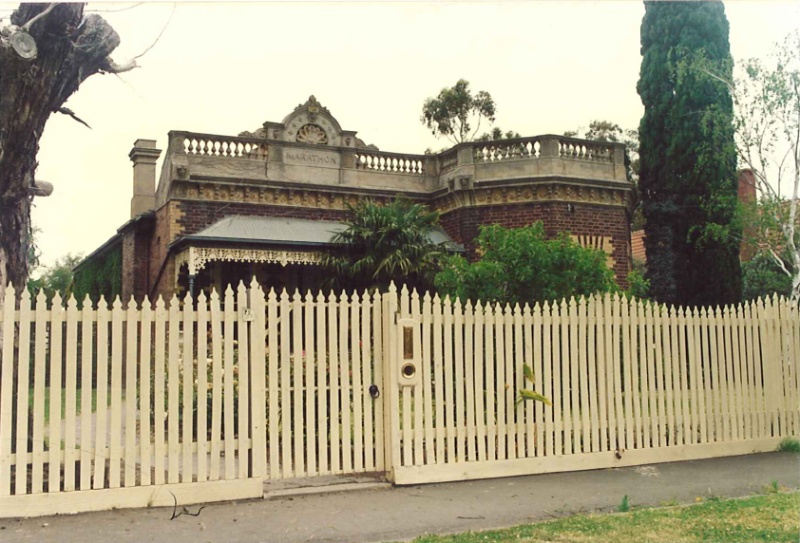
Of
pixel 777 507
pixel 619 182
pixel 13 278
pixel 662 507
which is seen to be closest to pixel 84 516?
pixel 13 278

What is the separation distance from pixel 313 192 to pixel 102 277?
808cm

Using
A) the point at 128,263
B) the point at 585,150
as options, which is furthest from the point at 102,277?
the point at 585,150

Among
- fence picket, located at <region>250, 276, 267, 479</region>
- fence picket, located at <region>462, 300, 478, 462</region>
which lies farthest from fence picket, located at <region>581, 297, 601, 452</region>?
fence picket, located at <region>250, 276, 267, 479</region>

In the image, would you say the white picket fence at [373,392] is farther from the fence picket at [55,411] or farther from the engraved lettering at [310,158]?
the engraved lettering at [310,158]

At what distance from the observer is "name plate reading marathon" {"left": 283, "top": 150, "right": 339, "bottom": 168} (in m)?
18.0

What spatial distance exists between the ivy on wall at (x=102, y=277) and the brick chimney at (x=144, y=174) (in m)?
1.89

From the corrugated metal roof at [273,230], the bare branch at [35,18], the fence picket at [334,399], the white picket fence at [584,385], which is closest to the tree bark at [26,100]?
the bare branch at [35,18]

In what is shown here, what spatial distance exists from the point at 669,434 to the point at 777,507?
221cm

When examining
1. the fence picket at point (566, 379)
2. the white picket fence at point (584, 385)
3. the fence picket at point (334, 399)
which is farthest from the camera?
the fence picket at point (566, 379)

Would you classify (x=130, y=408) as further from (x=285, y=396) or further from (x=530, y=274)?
(x=530, y=274)

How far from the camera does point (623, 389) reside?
27.7 ft

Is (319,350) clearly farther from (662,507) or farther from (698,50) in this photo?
(698,50)

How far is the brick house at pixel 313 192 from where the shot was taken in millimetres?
16703

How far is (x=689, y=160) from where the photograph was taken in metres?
17.9
